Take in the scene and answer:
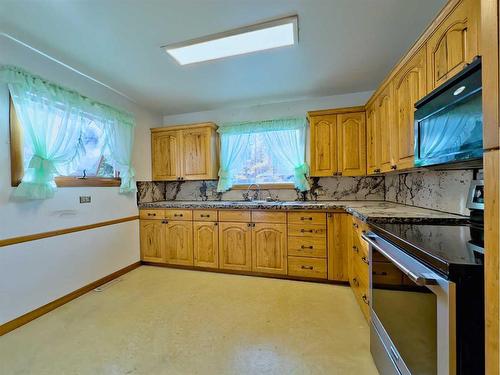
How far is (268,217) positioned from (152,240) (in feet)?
5.89

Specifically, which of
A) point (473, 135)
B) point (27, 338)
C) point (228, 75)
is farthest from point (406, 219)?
point (27, 338)

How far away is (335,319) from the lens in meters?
2.06

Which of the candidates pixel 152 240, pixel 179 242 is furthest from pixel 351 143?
pixel 152 240

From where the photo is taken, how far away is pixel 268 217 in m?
2.97

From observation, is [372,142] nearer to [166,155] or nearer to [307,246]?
[307,246]

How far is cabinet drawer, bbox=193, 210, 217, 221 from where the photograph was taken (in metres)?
3.18

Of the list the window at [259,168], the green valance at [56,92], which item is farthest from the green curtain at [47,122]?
the window at [259,168]

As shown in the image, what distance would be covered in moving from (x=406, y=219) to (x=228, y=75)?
224 centimetres

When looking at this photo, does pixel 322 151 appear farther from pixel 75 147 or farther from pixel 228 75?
pixel 75 147

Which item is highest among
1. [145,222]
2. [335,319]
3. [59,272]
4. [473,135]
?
[473,135]

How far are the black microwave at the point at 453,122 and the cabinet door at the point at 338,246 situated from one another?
4.22ft

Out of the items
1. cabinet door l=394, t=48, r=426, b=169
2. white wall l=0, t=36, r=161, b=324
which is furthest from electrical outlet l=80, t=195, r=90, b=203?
cabinet door l=394, t=48, r=426, b=169

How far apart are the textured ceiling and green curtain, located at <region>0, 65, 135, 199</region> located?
12.9 inches

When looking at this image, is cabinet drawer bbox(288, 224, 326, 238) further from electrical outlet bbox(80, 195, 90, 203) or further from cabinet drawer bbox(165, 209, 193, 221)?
electrical outlet bbox(80, 195, 90, 203)
